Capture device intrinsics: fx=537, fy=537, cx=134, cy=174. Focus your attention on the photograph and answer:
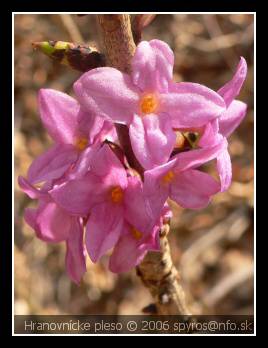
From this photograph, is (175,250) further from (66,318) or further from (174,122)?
(174,122)

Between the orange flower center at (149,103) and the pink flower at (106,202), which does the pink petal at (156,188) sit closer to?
the pink flower at (106,202)

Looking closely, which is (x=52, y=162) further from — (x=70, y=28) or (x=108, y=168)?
(x=70, y=28)

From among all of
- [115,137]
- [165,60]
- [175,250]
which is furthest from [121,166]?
[175,250]

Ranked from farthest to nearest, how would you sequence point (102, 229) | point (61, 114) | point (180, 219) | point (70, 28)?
point (180, 219) → point (70, 28) → point (61, 114) → point (102, 229)

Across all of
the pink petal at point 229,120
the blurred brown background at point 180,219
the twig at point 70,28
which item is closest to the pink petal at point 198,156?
the pink petal at point 229,120
